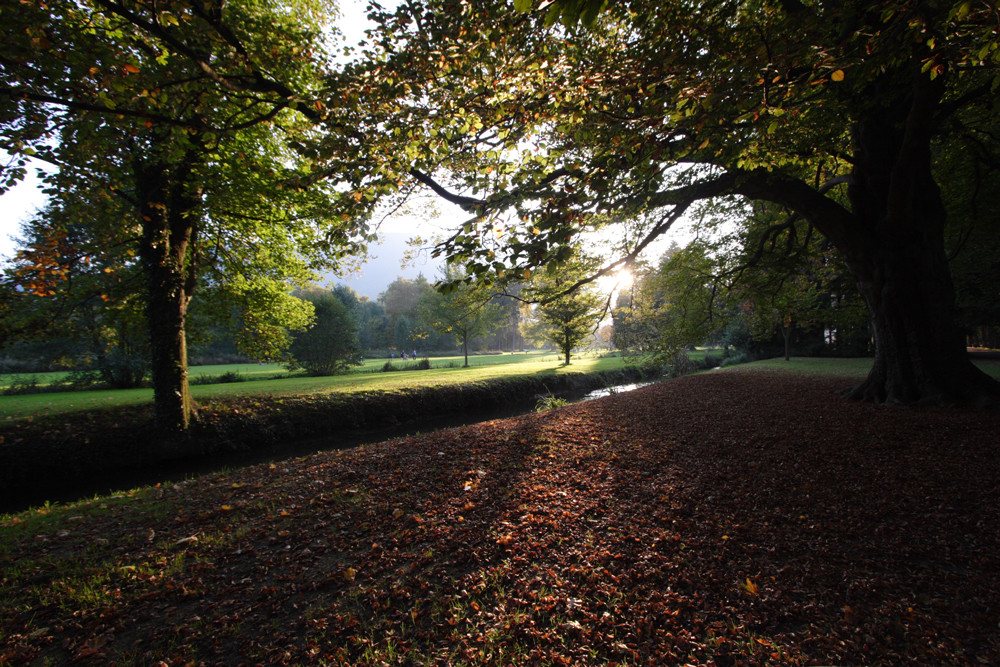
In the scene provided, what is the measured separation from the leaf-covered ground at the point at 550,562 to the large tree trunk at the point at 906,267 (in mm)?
1595

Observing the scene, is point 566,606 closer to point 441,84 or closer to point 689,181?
point 441,84

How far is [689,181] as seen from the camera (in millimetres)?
8828

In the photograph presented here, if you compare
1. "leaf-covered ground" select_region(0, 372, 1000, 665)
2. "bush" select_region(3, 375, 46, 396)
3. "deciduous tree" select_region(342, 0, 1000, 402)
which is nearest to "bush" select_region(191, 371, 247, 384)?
"bush" select_region(3, 375, 46, 396)

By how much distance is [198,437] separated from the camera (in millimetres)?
10750

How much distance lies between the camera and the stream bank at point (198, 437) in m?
9.07

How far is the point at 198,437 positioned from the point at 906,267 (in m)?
17.5

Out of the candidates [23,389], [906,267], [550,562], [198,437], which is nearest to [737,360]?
[906,267]

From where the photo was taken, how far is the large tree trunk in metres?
7.80

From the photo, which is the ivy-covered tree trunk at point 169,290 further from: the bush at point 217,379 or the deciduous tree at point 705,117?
the bush at point 217,379

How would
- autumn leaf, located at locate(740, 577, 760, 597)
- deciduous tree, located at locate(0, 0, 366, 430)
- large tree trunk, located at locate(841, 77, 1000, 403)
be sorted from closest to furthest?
autumn leaf, located at locate(740, 577, 760, 597) < deciduous tree, located at locate(0, 0, 366, 430) < large tree trunk, located at locate(841, 77, 1000, 403)

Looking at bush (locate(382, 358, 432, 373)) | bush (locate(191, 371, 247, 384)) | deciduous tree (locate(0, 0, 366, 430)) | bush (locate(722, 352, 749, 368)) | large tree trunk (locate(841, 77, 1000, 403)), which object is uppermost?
deciduous tree (locate(0, 0, 366, 430))

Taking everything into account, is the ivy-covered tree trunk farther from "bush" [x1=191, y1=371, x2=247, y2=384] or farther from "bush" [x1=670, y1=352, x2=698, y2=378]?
"bush" [x1=670, y1=352, x2=698, y2=378]

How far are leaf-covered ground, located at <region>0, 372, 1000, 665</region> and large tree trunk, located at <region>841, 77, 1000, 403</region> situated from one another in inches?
62.8

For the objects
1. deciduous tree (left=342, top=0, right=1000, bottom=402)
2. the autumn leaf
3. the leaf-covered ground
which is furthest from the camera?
deciduous tree (left=342, top=0, right=1000, bottom=402)
